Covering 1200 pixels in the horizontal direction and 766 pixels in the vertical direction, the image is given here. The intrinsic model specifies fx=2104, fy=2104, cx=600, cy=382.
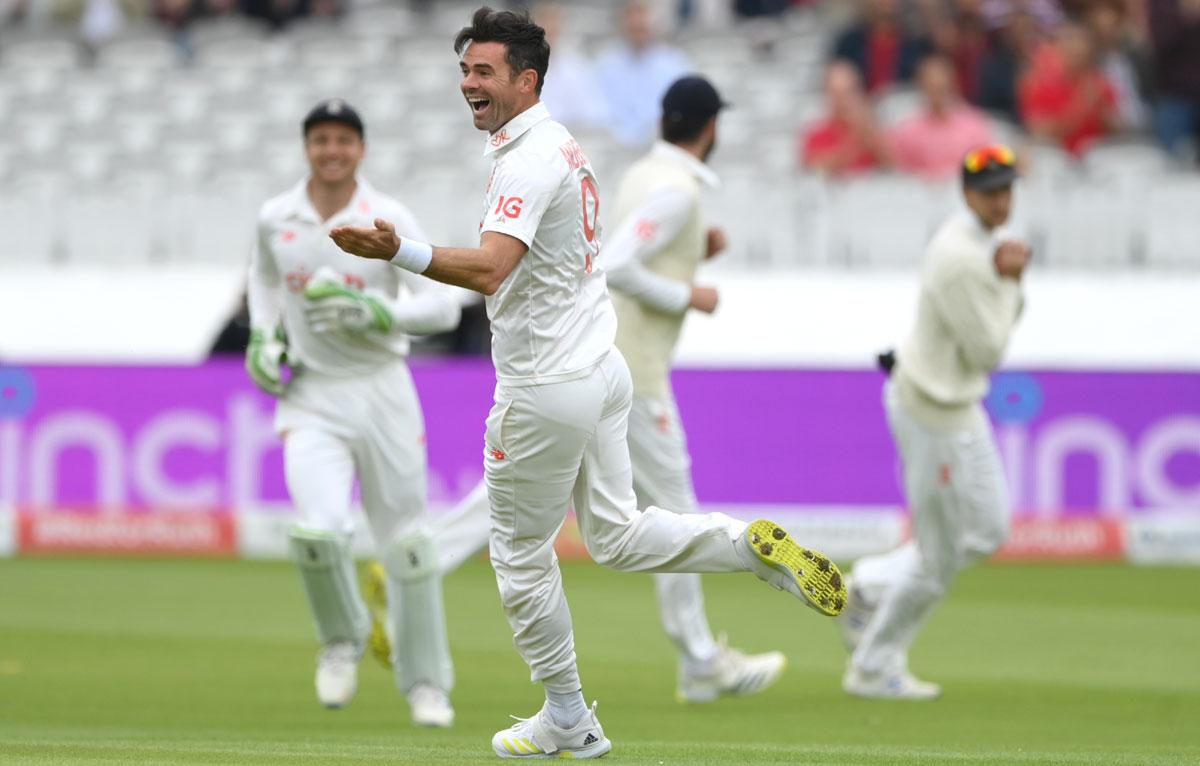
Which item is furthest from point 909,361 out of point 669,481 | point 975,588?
point 975,588

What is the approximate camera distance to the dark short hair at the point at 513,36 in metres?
6.38

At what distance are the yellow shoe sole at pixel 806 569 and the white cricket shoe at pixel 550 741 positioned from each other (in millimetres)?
826

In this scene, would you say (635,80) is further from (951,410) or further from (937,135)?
(951,410)

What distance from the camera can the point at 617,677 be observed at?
977cm

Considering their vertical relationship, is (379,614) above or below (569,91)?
below

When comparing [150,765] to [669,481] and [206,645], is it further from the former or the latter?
[206,645]

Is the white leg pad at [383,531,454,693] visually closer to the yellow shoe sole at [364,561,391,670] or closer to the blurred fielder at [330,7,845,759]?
the yellow shoe sole at [364,561,391,670]

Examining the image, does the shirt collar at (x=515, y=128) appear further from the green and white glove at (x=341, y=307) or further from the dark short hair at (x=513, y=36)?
the green and white glove at (x=341, y=307)

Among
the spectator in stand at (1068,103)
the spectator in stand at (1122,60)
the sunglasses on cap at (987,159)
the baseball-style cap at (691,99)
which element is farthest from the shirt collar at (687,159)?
the spectator in stand at (1122,60)

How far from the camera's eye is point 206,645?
35.1ft

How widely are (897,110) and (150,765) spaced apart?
12646 millimetres

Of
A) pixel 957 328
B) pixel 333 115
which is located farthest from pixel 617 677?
pixel 333 115

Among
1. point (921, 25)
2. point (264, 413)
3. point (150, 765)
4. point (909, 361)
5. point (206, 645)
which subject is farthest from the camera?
point (921, 25)

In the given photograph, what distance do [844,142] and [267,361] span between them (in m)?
9.51
